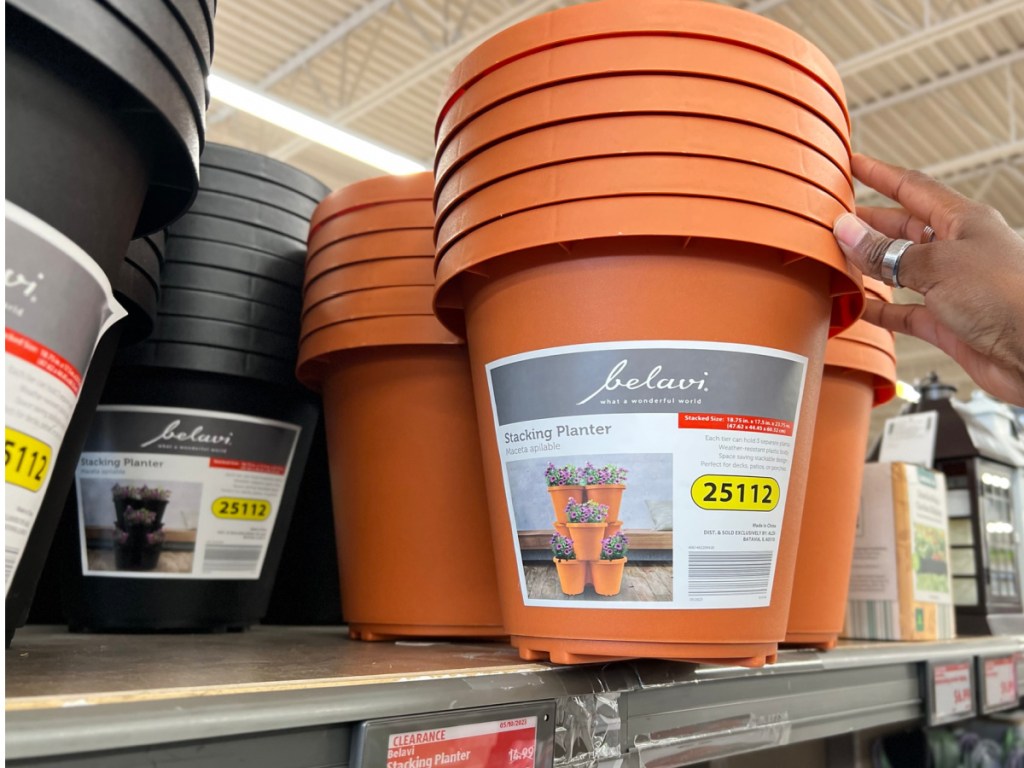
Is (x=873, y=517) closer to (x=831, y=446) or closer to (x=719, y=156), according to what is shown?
(x=831, y=446)

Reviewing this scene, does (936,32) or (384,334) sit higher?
(936,32)

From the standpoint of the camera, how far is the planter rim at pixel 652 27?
24.9 inches

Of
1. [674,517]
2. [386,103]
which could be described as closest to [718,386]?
[674,517]

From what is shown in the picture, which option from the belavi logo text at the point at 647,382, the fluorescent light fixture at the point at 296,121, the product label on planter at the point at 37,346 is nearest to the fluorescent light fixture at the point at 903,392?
the belavi logo text at the point at 647,382

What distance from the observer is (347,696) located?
0.49 meters

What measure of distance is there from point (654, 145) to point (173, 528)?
56cm

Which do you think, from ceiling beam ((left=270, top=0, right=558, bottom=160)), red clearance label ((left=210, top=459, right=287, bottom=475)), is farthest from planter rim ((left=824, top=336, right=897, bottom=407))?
ceiling beam ((left=270, top=0, right=558, bottom=160))

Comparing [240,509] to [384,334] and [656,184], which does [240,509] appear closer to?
[384,334]

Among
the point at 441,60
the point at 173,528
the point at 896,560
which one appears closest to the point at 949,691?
the point at 896,560

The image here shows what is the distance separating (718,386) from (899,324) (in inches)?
15.8

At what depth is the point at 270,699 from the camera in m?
0.45

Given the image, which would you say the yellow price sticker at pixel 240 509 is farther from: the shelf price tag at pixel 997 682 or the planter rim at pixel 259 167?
the shelf price tag at pixel 997 682

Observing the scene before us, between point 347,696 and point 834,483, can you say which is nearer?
point 347,696

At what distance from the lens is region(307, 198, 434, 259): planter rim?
83cm
